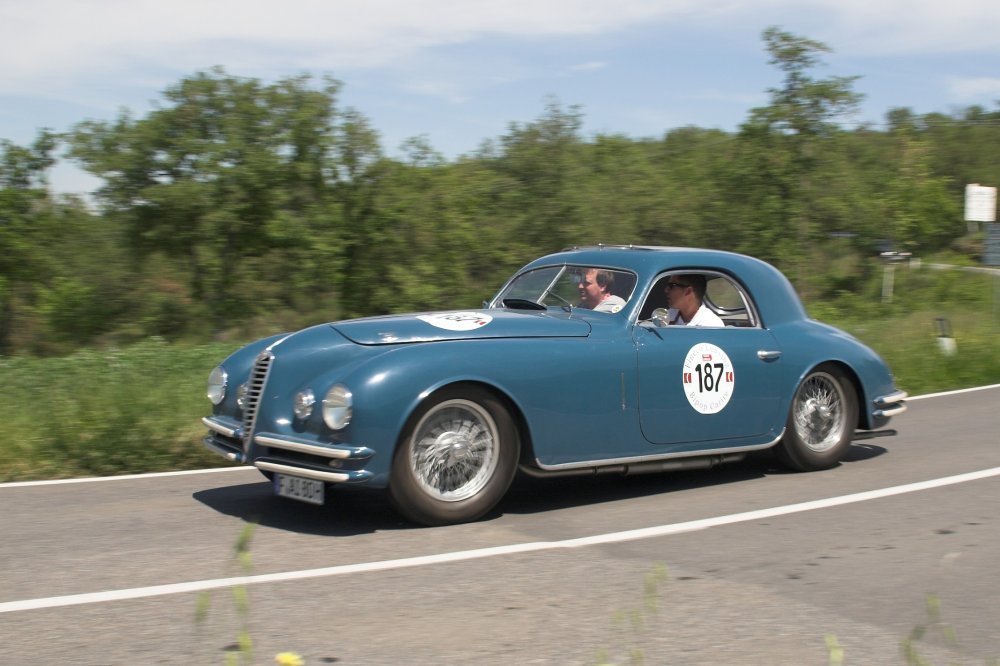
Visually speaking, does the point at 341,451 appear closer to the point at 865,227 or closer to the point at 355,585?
the point at 355,585

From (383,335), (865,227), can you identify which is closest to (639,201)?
(865,227)

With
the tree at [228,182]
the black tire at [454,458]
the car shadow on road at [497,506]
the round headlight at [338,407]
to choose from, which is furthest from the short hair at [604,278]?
the tree at [228,182]

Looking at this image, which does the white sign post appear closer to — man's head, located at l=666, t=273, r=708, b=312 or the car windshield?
man's head, located at l=666, t=273, r=708, b=312

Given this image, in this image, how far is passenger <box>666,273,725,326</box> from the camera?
7.74 m

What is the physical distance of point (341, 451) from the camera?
596 centimetres

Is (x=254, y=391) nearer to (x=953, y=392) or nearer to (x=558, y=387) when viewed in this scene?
(x=558, y=387)

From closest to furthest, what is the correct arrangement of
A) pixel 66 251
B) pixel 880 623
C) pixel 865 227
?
pixel 880 623
pixel 66 251
pixel 865 227

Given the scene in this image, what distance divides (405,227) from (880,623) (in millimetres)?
20241

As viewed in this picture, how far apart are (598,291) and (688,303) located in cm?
68

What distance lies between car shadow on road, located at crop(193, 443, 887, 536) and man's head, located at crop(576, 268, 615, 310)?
4.27 feet

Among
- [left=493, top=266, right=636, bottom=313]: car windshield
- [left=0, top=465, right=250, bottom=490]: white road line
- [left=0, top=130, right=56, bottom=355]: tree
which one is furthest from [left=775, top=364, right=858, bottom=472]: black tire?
[left=0, top=130, right=56, bottom=355]: tree

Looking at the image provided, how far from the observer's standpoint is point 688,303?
7.84 metres

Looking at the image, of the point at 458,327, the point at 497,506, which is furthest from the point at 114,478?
the point at 458,327

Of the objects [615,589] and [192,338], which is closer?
[615,589]
